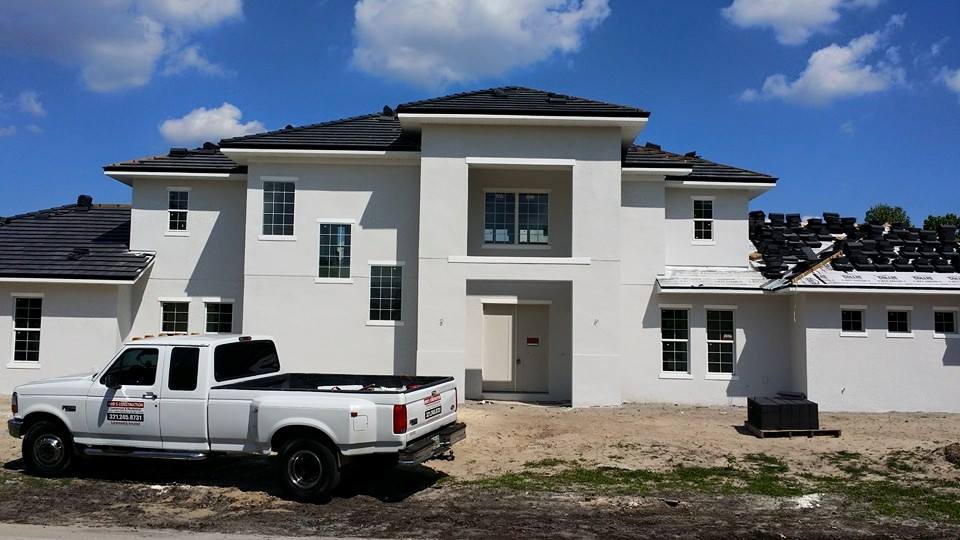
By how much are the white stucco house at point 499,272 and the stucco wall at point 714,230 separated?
2.3 inches

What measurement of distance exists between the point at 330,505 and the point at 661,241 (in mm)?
12592

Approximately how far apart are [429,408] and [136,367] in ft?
13.6

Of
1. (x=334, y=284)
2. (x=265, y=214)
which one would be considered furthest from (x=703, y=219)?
(x=265, y=214)

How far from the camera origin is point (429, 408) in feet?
31.2

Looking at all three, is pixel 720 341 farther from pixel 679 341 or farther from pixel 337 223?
pixel 337 223

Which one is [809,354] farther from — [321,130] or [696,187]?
[321,130]

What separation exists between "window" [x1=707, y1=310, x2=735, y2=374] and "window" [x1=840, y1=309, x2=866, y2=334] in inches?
103

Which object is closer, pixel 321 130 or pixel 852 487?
pixel 852 487

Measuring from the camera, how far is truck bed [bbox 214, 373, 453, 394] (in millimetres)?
9266

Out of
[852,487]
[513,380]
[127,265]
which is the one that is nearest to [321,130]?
[127,265]

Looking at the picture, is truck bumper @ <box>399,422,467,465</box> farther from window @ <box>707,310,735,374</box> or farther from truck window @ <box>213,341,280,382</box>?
window @ <box>707,310,735,374</box>

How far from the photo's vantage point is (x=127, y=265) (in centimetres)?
1880

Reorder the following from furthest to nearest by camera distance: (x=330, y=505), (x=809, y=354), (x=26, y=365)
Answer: (x=26, y=365) → (x=809, y=354) → (x=330, y=505)

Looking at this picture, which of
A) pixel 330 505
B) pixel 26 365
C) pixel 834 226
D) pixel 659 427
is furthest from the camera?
pixel 834 226
